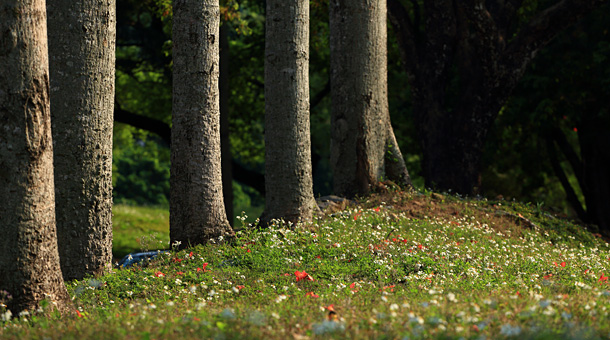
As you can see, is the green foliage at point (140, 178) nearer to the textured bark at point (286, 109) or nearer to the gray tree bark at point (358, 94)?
the gray tree bark at point (358, 94)

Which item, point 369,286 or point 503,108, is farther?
point 503,108

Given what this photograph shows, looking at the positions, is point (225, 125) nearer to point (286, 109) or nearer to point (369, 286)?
point (286, 109)

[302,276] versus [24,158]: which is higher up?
[24,158]

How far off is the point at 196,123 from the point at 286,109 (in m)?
1.88

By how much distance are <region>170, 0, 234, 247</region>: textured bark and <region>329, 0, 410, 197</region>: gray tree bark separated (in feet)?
13.4

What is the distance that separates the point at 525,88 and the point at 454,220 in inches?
332

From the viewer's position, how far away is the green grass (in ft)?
16.0

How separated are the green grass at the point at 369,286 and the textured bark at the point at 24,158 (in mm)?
477

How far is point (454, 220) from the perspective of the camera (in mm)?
12922

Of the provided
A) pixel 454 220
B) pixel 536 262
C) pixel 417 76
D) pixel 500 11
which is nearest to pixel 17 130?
pixel 536 262

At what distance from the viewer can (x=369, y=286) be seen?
7809 millimetres

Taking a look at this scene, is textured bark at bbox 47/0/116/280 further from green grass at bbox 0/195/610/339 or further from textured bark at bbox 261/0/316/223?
textured bark at bbox 261/0/316/223

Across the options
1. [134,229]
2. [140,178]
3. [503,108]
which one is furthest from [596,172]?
[140,178]

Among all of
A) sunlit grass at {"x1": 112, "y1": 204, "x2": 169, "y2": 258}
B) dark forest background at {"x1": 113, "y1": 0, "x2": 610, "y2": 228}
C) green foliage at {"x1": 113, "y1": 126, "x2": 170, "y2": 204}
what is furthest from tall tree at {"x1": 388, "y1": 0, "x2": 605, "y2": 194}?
green foliage at {"x1": 113, "y1": 126, "x2": 170, "y2": 204}
